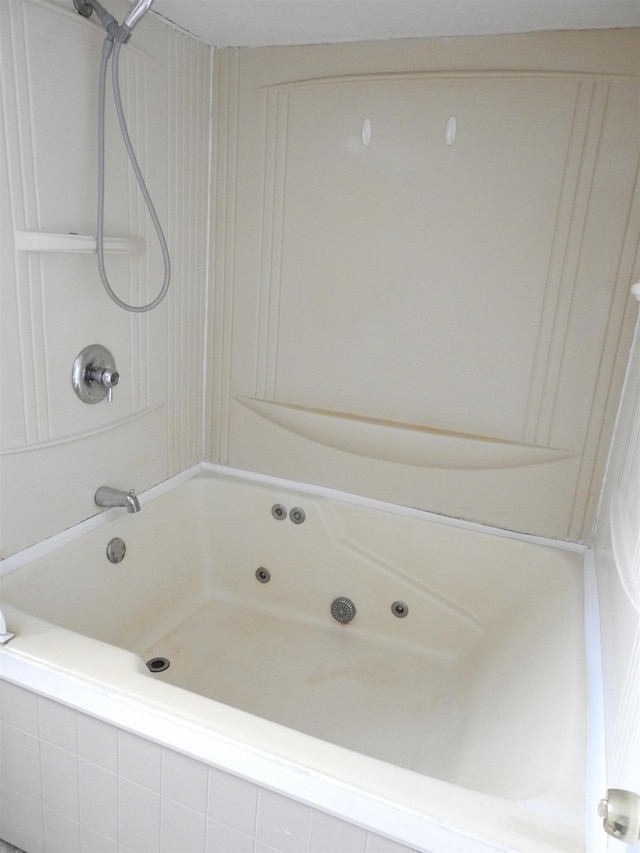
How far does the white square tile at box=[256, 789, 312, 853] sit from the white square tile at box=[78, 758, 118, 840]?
0.30 m

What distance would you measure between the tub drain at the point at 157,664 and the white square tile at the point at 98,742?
0.63m

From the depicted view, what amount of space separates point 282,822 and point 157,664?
2.93 feet

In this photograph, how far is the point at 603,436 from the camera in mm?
1736

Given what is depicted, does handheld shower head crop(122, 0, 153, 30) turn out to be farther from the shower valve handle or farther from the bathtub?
the bathtub

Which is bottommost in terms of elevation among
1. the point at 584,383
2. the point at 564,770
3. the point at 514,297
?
the point at 564,770

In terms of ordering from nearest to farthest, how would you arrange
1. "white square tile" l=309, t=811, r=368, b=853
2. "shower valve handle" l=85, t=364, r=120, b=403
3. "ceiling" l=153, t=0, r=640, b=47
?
"white square tile" l=309, t=811, r=368, b=853, "ceiling" l=153, t=0, r=640, b=47, "shower valve handle" l=85, t=364, r=120, b=403

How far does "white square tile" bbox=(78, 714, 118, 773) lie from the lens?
1111 mm

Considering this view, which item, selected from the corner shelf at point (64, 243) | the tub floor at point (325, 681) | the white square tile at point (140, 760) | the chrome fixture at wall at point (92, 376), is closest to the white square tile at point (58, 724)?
the white square tile at point (140, 760)

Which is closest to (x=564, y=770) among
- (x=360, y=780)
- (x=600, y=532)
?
(x=360, y=780)

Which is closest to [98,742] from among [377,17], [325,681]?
[325,681]

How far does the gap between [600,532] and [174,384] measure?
1313mm

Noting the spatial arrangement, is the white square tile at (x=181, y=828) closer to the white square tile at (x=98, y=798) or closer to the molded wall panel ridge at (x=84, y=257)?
the white square tile at (x=98, y=798)

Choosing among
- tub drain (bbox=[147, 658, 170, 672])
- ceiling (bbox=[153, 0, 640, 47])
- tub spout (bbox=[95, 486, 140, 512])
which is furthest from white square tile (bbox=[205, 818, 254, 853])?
ceiling (bbox=[153, 0, 640, 47])

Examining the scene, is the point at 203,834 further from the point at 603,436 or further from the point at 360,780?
the point at 603,436
